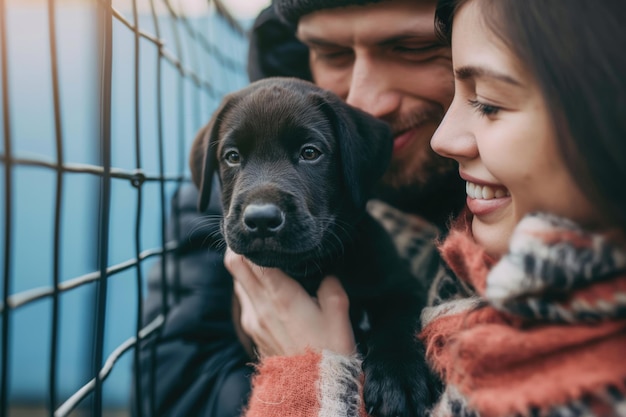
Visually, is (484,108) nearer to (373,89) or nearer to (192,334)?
(373,89)

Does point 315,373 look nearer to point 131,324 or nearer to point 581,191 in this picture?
point 581,191

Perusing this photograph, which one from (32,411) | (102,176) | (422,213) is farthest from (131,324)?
(102,176)

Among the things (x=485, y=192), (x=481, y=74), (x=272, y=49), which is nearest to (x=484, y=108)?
(x=481, y=74)

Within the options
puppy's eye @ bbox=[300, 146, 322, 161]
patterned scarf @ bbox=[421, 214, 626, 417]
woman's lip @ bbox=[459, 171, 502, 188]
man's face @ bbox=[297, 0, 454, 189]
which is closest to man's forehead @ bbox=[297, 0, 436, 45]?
man's face @ bbox=[297, 0, 454, 189]

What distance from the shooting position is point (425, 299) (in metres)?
1.75

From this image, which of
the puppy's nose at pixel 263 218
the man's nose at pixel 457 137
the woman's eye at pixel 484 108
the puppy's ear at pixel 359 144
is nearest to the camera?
the woman's eye at pixel 484 108

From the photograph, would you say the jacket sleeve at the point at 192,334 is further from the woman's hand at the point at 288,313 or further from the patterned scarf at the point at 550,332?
the patterned scarf at the point at 550,332

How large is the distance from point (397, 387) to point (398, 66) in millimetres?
1052

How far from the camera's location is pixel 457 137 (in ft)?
3.95

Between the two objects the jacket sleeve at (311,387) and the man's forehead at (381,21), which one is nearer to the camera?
the jacket sleeve at (311,387)

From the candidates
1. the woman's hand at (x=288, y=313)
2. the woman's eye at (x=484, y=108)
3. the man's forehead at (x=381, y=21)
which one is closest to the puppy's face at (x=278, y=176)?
the woman's hand at (x=288, y=313)

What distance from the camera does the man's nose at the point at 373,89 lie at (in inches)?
71.0

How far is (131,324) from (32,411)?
1111 millimetres

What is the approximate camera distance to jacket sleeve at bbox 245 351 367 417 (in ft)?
4.07
